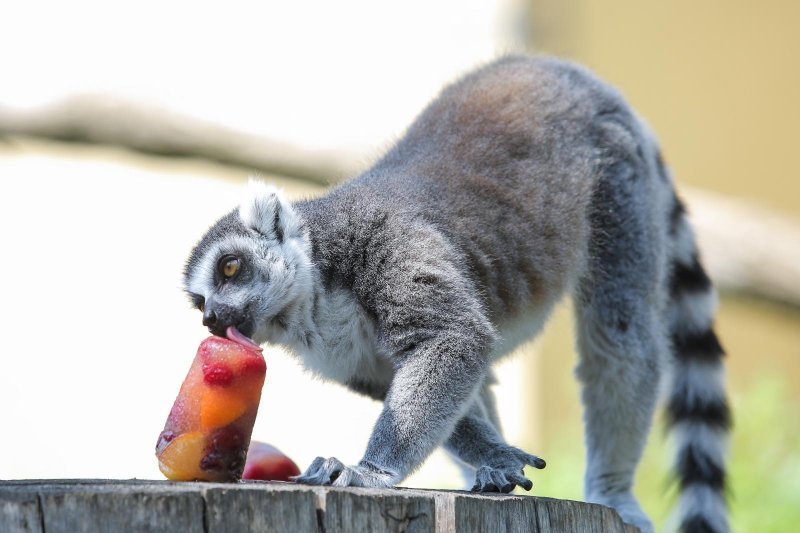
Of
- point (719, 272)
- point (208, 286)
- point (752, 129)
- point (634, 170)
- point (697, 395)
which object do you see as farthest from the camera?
point (752, 129)

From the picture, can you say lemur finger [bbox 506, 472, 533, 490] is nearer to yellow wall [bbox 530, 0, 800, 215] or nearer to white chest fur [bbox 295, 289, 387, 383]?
white chest fur [bbox 295, 289, 387, 383]

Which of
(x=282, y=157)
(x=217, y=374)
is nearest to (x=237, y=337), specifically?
(x=217, y=374)

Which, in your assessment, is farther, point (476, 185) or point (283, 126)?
point (283, 126)

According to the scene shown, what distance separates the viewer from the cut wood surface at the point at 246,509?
282 centimetres

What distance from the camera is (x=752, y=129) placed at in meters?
12.7

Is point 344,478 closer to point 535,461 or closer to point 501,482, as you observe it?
point 501,482


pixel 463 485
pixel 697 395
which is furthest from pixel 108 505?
pixel 697 395

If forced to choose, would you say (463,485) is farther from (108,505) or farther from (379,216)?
(108,505)

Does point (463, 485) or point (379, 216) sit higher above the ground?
point (379, 216)

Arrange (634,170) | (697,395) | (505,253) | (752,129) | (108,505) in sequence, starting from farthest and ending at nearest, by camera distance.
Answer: (752,129) < (697,395) < (634,170) < (505,253) < (108,505)

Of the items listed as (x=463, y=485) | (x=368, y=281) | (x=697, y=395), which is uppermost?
(x=368, y=281)

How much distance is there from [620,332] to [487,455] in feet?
4.51

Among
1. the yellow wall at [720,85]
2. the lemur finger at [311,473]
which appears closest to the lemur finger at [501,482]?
the lemur finger at [311,473]

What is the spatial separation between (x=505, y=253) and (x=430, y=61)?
805cm
